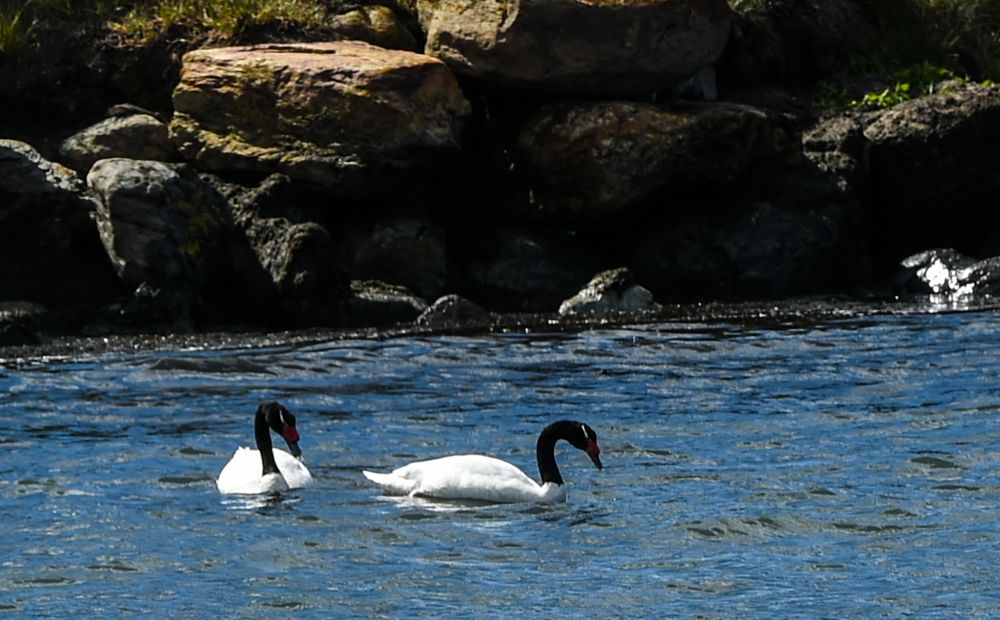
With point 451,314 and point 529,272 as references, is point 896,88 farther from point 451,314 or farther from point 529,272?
point 451,314

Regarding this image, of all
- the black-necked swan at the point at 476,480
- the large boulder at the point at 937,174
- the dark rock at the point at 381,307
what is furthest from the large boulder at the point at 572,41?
the black-necked swan at the point at 476,480

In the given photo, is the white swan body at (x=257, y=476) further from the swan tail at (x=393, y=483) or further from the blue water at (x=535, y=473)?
the swan tail at (x=393, y=483)

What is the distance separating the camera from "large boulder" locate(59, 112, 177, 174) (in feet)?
72.8

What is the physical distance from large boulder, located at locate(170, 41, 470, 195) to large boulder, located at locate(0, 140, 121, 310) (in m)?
1.89

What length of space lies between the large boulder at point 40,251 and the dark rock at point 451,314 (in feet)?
10.6

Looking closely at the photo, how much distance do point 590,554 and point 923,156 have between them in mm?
13909

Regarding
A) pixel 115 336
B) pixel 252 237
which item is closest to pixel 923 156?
pixel 252 237

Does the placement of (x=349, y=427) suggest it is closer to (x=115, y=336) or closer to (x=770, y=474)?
(x=770, y=474)

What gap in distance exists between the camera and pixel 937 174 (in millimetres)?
23531

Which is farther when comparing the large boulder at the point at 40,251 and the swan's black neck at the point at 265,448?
the large boulder at the point at 40,251

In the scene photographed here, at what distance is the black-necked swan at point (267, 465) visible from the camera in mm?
12469

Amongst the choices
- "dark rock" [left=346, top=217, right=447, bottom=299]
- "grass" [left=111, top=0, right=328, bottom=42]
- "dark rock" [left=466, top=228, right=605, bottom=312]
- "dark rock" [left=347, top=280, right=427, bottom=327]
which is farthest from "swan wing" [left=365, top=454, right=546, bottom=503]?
"grass" [left=111, top=0, right=328, bottom=42]

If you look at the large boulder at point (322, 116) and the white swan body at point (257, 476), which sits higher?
the large boulder at point (322, 116)

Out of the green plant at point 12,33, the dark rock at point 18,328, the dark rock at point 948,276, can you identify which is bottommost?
the dark rock at point 18,328
